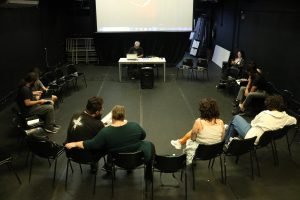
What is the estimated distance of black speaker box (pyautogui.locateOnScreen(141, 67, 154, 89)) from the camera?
883 centimetres

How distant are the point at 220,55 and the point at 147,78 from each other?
4608 mm

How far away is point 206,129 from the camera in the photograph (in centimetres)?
411

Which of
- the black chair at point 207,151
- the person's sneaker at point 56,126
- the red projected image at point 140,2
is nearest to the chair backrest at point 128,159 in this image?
the black chair at point 207,151

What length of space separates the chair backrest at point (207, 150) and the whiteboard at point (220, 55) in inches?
310

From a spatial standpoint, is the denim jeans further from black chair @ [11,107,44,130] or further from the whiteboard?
the whiteboard

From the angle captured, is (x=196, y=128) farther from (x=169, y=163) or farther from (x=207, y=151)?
(x=169, y=163)

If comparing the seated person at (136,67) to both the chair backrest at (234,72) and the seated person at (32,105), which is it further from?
the seated person at (32,105)

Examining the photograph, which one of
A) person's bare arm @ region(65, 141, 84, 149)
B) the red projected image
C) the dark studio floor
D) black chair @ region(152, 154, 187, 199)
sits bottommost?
the dark studio floor

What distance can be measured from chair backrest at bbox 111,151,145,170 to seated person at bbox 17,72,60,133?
2497 mm

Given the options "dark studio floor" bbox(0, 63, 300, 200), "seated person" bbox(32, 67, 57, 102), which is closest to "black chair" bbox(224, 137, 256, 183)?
"dark studio floor" bbox(0, 63, 300, 200)

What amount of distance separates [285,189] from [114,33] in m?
→ 8.96

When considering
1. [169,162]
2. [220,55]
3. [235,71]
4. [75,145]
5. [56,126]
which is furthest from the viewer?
[220,55]

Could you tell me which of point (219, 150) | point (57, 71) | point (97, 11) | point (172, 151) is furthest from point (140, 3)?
point (219, 150)

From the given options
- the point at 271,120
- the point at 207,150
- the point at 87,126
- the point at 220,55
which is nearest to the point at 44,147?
the point at 87,126
